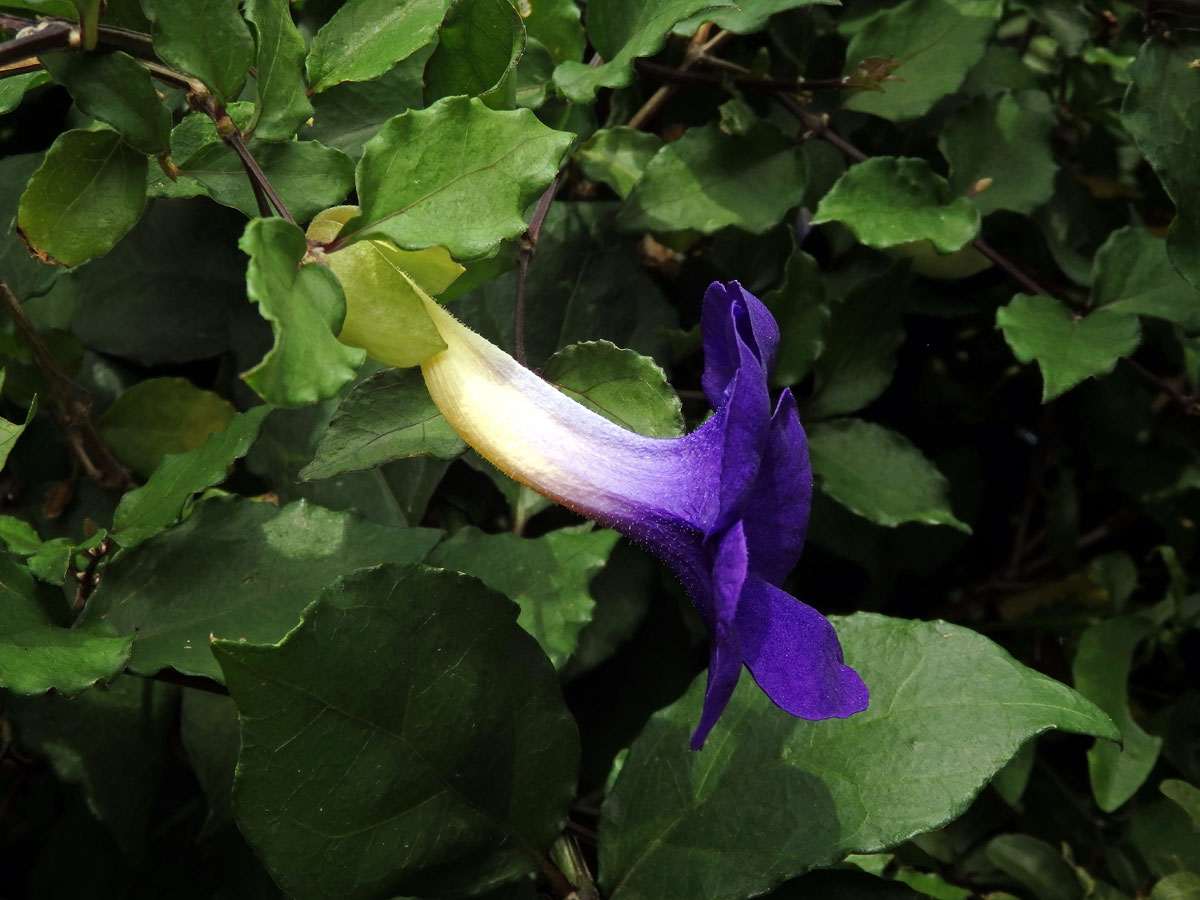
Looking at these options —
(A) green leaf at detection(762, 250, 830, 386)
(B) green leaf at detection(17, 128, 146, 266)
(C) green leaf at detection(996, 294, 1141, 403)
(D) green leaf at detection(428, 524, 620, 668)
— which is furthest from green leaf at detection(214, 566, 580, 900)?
(C) green leaf at detection(996, 294, 1141, 403)

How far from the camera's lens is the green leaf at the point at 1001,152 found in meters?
1.09

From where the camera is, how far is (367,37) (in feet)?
2.66

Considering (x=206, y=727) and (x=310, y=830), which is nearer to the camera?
(x=310, y=830)

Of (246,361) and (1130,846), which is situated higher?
(246,361)

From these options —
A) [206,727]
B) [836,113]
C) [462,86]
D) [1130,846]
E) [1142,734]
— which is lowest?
[1130,846]

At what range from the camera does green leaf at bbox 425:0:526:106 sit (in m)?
0.77

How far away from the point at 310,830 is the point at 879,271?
Result: 2.35ft

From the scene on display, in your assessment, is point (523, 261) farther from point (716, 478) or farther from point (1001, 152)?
point (1001, 152)

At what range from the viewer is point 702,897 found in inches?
31.0

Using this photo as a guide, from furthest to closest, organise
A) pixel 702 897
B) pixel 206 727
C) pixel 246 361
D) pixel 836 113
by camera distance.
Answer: pixel 836 113, pixel 246 361, pixel 206 727, pixel 702 897

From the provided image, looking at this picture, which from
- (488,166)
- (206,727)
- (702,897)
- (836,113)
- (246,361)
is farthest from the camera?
(836,113)

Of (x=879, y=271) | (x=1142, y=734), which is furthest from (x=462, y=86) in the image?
(x=1142, y=734)

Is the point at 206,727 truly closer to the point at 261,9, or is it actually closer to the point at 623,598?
the point at 623,598

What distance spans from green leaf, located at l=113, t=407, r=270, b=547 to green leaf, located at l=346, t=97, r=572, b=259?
19cm
